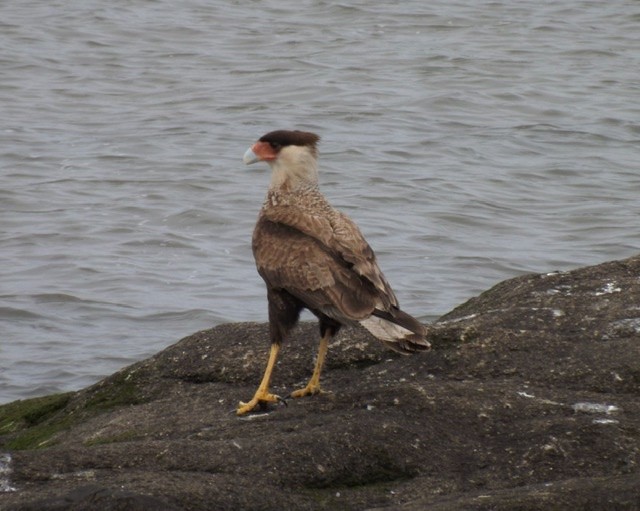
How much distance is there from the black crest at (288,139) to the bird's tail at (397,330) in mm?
1348

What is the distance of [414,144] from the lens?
62.0 feet

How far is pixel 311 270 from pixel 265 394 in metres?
0.62

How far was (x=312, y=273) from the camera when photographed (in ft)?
20.2

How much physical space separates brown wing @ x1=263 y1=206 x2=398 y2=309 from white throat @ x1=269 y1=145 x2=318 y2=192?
198 mm

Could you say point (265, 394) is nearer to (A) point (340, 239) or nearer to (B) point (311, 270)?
(B) point (311, 270)

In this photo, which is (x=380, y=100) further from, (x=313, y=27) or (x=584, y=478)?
(x=584, y=478)

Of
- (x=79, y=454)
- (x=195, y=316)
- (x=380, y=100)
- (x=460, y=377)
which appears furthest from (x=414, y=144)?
(x=79, y=454)

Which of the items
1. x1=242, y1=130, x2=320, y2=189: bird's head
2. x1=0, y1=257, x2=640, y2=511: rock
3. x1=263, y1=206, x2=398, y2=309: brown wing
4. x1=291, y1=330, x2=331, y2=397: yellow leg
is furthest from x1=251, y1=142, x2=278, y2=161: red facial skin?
x1=291, y1=330, x2=331, y2=397: yellow leg

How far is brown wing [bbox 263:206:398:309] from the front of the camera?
6.04 meters

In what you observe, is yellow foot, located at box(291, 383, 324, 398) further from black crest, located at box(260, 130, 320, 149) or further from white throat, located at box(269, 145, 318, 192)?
black crest, located at box(260, 130, 320, 149)

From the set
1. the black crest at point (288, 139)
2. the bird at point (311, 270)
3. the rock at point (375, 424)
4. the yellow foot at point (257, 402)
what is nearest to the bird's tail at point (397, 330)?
the bird at point (311, 270)

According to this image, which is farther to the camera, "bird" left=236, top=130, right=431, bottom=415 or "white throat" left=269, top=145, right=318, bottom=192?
"white throat" left=269, top=145, right=318, bottom=192

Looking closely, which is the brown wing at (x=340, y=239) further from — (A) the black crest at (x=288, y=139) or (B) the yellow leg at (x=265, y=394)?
(B) the yellow leg at (x=265, y=394)

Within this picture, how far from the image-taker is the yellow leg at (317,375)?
5977 mm
